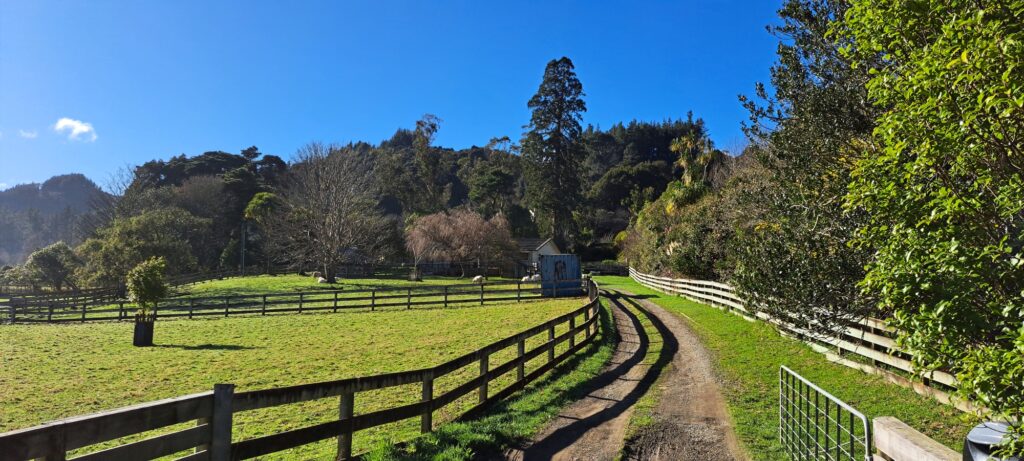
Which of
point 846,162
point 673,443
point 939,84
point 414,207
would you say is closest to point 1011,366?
point 939,84

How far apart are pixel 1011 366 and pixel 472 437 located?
4.69 metres

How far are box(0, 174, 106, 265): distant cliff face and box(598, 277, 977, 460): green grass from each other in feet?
222

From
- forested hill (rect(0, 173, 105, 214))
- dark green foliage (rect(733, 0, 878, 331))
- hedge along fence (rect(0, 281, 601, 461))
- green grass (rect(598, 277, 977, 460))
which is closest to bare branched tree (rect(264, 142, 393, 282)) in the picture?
green grass (rect(598, 277, 977, 460))

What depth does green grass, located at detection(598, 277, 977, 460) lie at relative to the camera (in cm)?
662

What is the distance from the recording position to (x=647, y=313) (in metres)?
20.0

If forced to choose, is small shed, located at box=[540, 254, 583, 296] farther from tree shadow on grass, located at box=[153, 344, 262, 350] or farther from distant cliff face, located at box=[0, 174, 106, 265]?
distant cliff face, located at box=[0, 174, 106, 265]

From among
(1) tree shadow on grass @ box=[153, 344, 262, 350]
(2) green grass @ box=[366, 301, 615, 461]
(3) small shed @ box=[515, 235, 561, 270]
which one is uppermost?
(3) small shed @ box=[515, 235, 561, 270]

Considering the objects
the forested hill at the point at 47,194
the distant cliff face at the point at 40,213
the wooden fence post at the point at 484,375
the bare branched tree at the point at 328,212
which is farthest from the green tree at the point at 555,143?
the forested hill at the point at 47,194

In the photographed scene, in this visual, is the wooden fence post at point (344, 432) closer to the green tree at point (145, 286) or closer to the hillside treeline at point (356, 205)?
the green tree at point (145, 286)

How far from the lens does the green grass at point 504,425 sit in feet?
18.2

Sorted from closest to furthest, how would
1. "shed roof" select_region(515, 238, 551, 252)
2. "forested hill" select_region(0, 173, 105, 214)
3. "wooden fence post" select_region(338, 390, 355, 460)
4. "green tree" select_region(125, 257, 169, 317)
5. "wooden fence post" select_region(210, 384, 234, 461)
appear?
"wooden fence post" select_region(210, 384, 234, 461) < "wooden fence post" select_region(338, 390, 355, 460) < "green tree" select_region(125, 257, 169, 317) < "shed roof" select_region(515, 238, 551, 252) < "forested hill" select_region(0, 173, 105, 214)

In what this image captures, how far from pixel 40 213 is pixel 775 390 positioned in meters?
165

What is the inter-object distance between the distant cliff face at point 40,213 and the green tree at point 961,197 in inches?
2841

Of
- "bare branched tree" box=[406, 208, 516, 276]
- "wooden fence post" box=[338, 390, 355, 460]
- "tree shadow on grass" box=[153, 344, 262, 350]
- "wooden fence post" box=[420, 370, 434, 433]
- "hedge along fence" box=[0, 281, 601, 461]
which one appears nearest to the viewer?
"hedge along fence" box=[0, 281, 601, 461]
